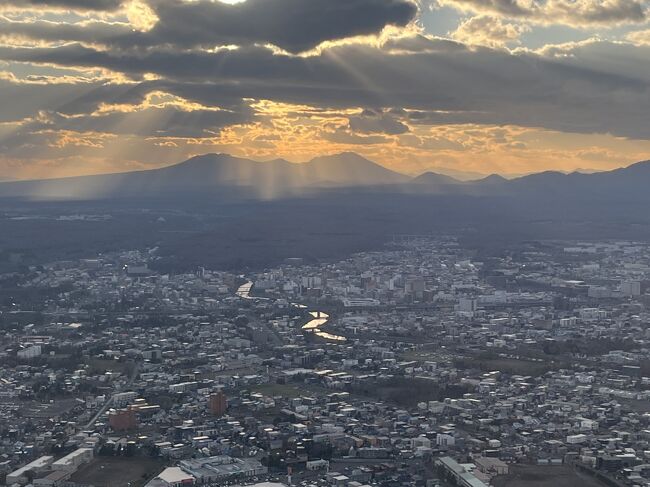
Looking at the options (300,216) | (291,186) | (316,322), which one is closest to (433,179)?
(291,186)

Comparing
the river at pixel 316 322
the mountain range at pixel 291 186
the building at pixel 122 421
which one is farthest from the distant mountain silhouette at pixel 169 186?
the building at pixel 122 421

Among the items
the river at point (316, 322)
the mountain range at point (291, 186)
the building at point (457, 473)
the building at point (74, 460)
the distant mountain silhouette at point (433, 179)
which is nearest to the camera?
the building at point (457, 473)

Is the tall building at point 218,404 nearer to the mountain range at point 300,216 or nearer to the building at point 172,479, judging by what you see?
the building at point 172,479

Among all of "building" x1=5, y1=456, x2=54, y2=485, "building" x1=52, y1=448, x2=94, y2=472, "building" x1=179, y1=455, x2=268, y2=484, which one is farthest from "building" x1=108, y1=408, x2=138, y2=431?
"building" x1=179, y1=455, x2=268, y2=484

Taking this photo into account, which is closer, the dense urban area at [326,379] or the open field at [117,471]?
the open field at [117,471]

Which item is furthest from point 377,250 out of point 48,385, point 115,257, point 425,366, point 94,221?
point 48,385
